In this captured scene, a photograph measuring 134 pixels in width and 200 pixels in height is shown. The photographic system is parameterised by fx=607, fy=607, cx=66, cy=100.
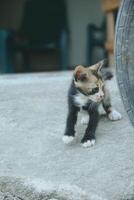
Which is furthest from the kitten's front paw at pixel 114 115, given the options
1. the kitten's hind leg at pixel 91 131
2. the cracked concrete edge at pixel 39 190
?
the cracked concrete edge at pixel 39 190

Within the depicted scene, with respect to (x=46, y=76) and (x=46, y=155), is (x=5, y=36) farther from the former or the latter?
(x=46, y=155)

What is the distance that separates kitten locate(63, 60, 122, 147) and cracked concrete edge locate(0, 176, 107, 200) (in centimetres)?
55

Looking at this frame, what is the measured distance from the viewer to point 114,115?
13.8 ft

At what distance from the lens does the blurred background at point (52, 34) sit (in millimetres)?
8914

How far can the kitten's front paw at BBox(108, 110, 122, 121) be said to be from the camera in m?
4.19

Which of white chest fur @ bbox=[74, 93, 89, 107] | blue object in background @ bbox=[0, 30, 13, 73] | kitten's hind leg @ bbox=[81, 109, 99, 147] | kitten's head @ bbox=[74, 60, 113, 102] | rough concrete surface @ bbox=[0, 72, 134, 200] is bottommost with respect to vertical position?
blue object in background @ bbox=[0, 30, 13, 73]

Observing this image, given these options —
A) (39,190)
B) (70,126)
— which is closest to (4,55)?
(70,126)

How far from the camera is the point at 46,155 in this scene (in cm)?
373

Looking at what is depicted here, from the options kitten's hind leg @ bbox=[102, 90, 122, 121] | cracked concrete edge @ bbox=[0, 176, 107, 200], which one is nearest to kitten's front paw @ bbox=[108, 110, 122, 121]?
kitten's hind leg @ bbox=[102, 90, 122, 121]

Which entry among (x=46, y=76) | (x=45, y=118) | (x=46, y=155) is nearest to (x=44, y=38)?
(x=46, y=76)

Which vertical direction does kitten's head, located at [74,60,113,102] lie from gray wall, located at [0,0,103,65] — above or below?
above

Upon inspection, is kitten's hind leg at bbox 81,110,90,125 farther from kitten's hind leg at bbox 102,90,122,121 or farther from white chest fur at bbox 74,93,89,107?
white chest fur at bbox 74,93,89,107

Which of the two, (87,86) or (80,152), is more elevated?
(87,86)

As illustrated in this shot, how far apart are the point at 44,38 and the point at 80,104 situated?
219 inches
